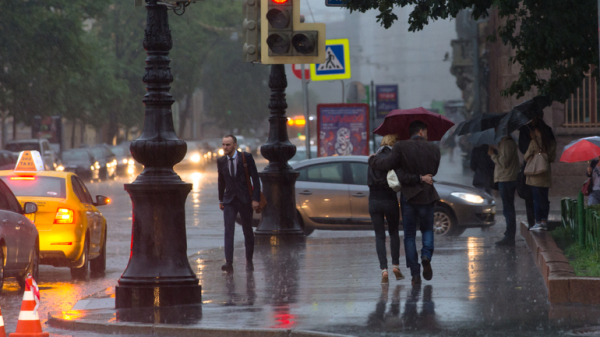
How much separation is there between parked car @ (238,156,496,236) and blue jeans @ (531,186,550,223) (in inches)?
114

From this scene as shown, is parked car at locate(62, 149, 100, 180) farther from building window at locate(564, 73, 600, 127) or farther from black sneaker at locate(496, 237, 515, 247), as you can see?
black sneaker at locate(496, 237, 515, 247)

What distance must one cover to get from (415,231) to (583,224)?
2.25m

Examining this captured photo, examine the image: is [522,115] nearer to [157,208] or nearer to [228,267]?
[228,267]

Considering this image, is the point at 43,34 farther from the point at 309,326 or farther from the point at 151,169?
the point at 309,326

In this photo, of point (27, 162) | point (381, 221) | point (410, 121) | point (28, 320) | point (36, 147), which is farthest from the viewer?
point (36, 147)

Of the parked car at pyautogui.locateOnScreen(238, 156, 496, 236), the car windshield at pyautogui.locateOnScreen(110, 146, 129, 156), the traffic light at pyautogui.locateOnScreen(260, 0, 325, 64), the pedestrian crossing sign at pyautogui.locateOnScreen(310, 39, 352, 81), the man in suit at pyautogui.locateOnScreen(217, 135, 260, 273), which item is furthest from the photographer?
the car windshield at pyautogui.locateOnScreen(110, 146, 129, 156)

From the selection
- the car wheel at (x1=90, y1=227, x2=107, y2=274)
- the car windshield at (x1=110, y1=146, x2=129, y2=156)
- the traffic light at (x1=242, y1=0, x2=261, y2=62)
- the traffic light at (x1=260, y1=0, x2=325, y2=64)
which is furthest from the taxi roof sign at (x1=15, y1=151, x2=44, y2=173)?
the car windshield at (x1=110, y1=146, x2=129, y2=156)

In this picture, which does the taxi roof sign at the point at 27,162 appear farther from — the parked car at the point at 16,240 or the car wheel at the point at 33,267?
the parked car at the point at 16,240

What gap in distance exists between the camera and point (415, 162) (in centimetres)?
912

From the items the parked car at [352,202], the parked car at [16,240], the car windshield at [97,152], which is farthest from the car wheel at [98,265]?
the car windshield at [97,152]

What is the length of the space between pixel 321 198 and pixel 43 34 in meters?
23.9

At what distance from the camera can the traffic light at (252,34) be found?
10672 millimetres

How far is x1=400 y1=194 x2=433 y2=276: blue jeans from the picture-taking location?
9.20 metres

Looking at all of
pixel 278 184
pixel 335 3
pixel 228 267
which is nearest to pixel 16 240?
pixel 228 267
